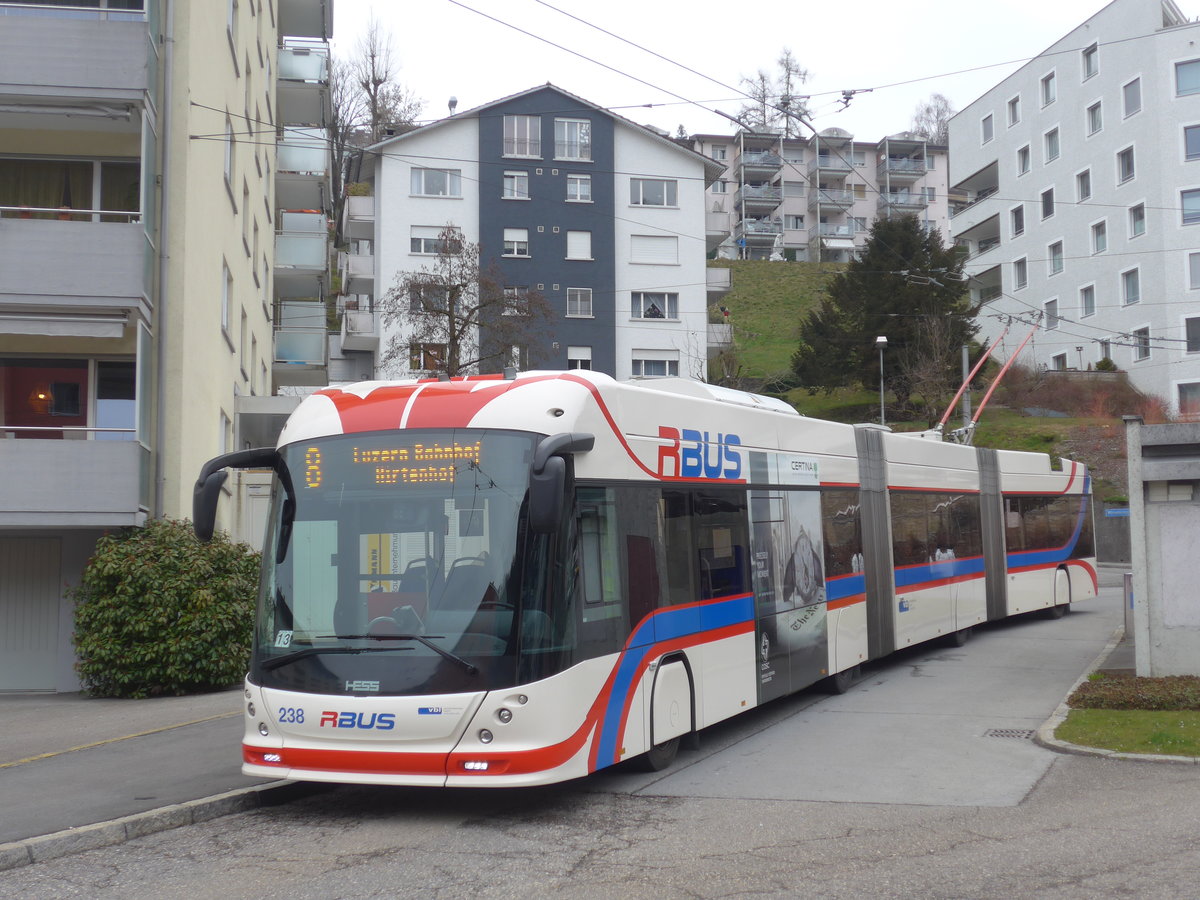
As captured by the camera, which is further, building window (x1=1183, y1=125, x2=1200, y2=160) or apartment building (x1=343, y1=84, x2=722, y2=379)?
building window (x1=1183, y1=125, x2=1200, y2=160)

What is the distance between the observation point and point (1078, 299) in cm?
5772

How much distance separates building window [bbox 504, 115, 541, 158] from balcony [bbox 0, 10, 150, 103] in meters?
33.6

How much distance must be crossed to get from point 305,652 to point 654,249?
43.1 metres

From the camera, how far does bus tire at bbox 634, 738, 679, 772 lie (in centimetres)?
988

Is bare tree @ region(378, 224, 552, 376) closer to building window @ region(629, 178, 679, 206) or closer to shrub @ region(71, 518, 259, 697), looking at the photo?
building window @ region(629, 178, 679, 206)

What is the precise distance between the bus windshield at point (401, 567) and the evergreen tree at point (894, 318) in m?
43.4

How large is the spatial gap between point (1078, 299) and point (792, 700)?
159ft

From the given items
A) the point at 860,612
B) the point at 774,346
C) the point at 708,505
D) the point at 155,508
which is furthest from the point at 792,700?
the point at 774,346

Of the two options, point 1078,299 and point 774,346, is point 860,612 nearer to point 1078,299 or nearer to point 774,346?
point 1078,299

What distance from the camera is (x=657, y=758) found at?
32.7ft

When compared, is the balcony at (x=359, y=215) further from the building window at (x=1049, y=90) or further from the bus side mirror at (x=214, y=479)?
the bus side mirror at (x=214, y=479)

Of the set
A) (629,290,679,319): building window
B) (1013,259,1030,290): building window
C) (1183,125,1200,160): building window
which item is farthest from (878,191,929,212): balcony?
(629,290,679,319): building window

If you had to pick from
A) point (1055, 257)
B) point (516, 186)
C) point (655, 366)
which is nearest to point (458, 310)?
point (516, 186)

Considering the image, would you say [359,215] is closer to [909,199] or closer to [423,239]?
[423,239]
